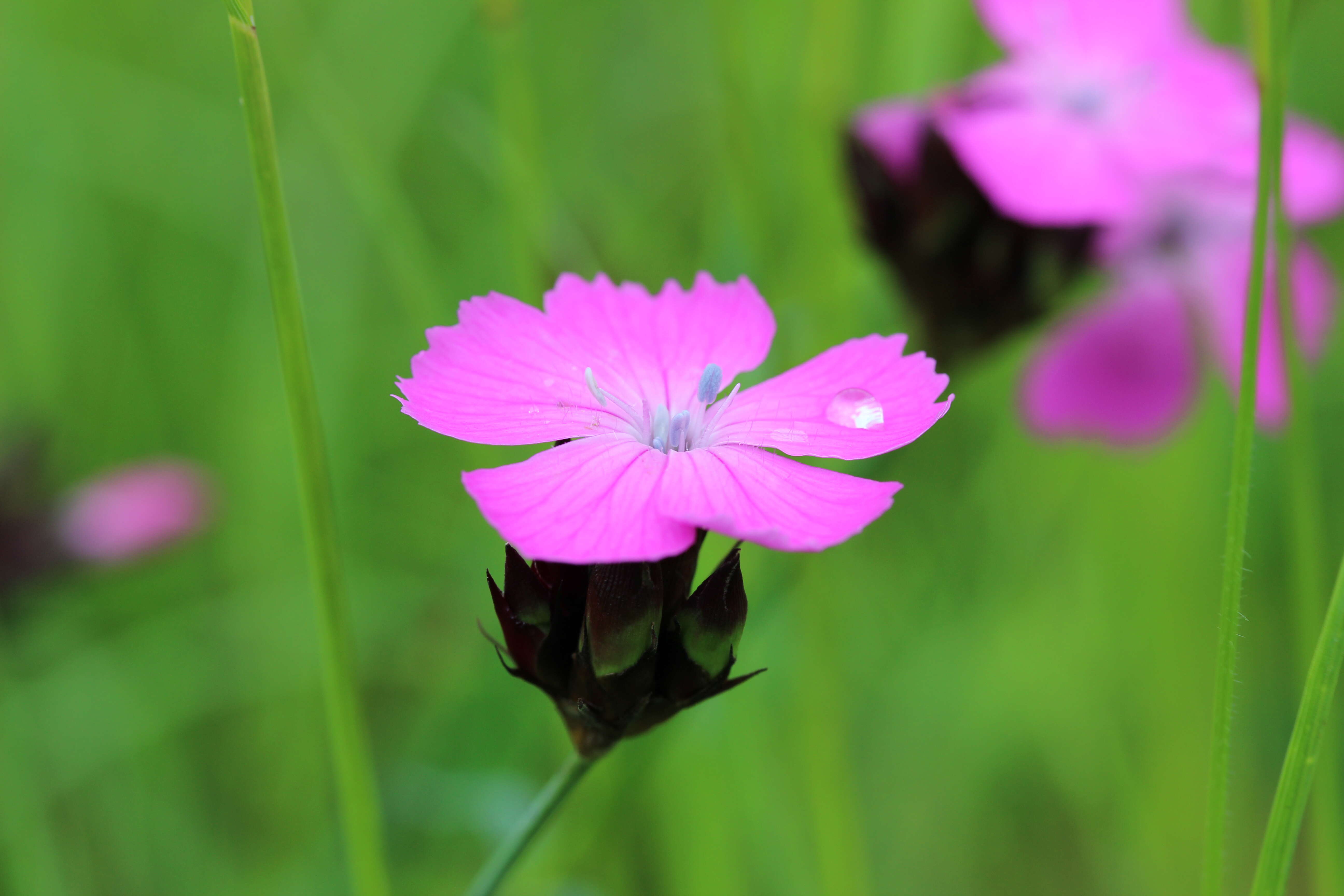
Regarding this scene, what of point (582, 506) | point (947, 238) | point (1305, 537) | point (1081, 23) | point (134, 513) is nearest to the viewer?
point (582, 506)

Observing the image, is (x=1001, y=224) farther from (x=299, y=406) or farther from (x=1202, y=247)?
(x=299, y=406)

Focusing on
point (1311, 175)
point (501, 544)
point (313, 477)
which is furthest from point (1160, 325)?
point (313, 477)

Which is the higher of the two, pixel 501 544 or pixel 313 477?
pixel 313 477

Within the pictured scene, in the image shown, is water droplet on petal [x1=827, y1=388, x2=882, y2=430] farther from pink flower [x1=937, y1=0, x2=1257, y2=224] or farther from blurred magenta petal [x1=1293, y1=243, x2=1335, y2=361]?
blurred magenta petal [x1=1293, y1=243, x2=1335, y2=361]

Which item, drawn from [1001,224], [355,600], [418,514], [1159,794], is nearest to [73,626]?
[355,600]

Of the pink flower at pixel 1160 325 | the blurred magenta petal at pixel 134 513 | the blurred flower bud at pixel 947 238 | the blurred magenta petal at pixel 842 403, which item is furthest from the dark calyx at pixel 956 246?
the blurred magenta petal at pixel 134 513

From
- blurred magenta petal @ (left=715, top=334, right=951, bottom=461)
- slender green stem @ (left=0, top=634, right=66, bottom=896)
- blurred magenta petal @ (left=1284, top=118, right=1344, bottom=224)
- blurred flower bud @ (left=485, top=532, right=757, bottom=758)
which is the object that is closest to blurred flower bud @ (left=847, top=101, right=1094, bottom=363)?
blurred magenta petal @ (left=1284, top=118, right=1344, bottom=224)

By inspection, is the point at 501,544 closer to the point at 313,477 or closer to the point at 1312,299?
the point at 313,477
